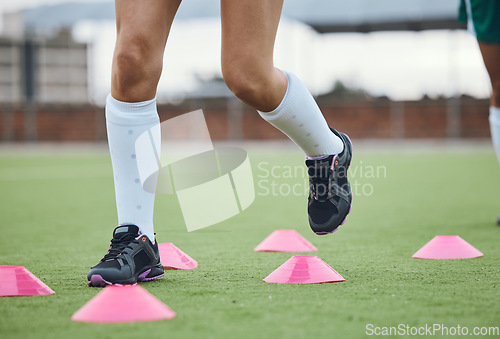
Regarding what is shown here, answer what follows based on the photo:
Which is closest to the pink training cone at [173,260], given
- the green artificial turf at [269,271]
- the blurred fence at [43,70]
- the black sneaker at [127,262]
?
the green artificial turf at [269,271]

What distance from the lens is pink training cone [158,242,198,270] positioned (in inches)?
109

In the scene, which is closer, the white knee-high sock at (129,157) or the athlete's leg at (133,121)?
the athlete's leg at (133,121)

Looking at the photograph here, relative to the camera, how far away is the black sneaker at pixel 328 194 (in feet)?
8.42

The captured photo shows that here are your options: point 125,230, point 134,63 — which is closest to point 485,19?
point 134,63

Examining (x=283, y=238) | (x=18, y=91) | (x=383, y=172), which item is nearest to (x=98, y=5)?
(x=18, y=91)

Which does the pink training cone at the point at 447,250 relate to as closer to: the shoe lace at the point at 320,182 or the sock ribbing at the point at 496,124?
the shoe lace at the point at 320,182

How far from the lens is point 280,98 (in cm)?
244

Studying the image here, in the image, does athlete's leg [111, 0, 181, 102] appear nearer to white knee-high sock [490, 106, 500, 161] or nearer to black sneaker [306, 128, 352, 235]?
black sneaker [306, 128, 352, 235]

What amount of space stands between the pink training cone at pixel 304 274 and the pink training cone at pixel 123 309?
0.62 m

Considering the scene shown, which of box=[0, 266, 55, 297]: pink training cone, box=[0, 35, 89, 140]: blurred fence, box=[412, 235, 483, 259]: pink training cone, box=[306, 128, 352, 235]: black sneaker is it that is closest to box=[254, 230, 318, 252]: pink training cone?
box=[412, 235, 483, 259]: pink training cone

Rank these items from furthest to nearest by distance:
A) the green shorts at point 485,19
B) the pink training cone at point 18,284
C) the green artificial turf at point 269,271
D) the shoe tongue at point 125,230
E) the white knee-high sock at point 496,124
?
1. the white knee-high sock at point 496,124
2. the green shorts at point 485,19
3. the shoe tongue at point 125,230
4. the pink training cone at point 18,284
5. the green artificial turf at point 269,271

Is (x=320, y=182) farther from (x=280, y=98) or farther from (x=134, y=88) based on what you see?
(x=134, y=88)

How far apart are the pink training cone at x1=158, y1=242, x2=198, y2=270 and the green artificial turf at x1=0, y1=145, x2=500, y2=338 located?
0.06 metres

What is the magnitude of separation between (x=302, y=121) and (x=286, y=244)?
3.02 ft
